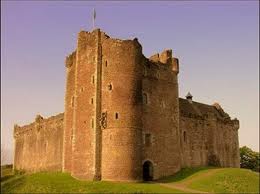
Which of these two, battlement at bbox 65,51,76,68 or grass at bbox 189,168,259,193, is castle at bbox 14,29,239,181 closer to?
battlement at bbox 65,51,76,68

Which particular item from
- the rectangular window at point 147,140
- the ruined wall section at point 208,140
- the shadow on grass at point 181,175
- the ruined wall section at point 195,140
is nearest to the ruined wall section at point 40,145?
the rectangular window at point 147,140

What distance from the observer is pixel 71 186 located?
1403 inches

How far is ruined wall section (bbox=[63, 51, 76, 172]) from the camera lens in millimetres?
43812

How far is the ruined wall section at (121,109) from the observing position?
37750 mm

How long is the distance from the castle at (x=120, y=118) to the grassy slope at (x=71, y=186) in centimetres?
164

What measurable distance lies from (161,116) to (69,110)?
31.9ft

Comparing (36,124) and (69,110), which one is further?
(36,124)

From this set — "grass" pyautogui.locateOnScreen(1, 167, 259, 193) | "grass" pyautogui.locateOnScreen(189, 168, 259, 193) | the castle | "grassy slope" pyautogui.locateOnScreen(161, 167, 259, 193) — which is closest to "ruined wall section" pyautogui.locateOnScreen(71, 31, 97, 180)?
the castle

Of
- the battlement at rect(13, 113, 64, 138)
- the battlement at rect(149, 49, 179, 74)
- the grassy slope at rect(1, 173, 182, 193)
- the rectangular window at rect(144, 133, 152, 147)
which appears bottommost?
the grassy slope at rect(1, 173, 182, 193)

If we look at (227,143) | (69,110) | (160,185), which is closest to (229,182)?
(160,185)

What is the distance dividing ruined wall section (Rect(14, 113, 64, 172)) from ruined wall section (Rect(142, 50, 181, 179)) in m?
11.8

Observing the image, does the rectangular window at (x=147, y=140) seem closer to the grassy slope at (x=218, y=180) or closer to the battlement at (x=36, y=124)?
the grassy slope at (x=218, y=180)

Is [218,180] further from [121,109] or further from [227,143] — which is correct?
[227,143]

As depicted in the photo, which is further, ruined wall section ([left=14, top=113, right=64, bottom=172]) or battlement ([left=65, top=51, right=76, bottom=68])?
ruined wall section ([left=14, top=113, right=64, bottom=172])
